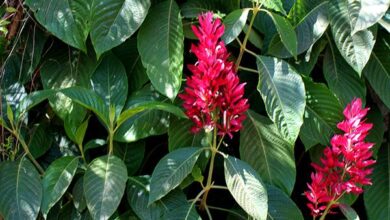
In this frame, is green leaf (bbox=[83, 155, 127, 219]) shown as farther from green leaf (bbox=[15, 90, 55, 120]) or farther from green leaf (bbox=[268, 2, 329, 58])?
green leaf (bbox=[268, 2, 329, 58])

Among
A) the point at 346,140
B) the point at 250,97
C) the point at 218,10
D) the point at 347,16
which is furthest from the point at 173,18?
the point at 346,140

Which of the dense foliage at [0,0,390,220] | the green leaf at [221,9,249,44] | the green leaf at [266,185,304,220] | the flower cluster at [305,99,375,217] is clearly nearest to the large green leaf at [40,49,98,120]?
the dense foliage at [0,0,390,220]

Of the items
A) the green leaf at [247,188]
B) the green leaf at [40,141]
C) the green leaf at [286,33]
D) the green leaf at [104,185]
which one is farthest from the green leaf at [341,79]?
the green leaf at [40,141]

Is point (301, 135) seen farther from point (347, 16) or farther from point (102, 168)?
point (102, 168)

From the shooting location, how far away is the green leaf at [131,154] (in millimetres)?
2162

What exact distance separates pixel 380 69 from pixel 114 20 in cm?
88

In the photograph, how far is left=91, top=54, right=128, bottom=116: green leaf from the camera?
2.13m

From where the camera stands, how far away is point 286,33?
2.00 m

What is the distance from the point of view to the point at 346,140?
1836 mm

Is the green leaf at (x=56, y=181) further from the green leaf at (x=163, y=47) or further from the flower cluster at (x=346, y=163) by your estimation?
the flower cluster at (x=346, y=163)

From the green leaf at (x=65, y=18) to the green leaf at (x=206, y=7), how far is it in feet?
1.08

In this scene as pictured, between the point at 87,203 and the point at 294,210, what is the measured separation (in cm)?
62

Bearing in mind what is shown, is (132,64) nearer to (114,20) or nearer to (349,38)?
(114,20)

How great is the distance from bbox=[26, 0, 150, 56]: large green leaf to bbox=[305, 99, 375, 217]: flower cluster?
2.25 feet
